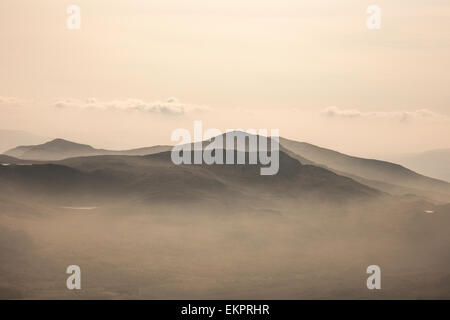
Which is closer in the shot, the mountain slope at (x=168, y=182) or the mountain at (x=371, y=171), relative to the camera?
the mountain slope at (x=168, y=182)

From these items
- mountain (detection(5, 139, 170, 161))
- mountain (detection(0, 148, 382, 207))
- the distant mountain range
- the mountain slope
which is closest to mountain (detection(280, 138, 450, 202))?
the distant mountain range

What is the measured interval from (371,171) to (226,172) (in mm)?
40380

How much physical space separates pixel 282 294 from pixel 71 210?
52579 mm

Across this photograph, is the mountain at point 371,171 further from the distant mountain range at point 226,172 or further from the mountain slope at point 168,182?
the mountain slope at point 168,182

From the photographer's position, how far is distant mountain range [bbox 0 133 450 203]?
123812 millimetres

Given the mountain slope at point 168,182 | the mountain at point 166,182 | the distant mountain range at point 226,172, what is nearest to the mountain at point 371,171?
the distant mountain range at point 226,172

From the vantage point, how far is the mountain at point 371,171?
132 metres

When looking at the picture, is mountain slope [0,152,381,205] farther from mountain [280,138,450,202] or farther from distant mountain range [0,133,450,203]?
mountain [280,138,450,202]

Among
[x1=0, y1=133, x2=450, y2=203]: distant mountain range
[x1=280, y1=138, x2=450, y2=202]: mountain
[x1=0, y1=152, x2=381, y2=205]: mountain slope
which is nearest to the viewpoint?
[x1=0, y1=152, x2=381, y2=205]: mountain slope

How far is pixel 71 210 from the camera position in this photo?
110m

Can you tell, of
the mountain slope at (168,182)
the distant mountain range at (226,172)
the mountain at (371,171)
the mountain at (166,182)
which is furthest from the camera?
the mountain at (371,171)

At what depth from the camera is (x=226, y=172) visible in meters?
136

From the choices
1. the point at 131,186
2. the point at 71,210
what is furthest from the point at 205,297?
the point at 131,186

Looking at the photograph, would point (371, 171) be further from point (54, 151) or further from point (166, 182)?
point (54, 151)
